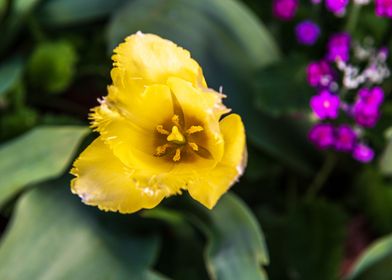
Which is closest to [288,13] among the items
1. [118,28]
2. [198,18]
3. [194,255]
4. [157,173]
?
[198,18]

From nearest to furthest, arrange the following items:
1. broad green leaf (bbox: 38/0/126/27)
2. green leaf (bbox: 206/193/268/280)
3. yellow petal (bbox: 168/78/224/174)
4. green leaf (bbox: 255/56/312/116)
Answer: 1. yellow petal (bbox: 168/78/224/174)
2. green leaf (bbox: 206/193/268/280)
3. green leaf (bbox: 255/56/312/116)
4. broad green leaf (bbox: 38/0/126/27)

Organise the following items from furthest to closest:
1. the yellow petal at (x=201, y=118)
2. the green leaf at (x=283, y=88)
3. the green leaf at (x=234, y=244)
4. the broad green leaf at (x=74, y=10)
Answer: the broad green leaf at (x=74, y=10), the green leaf at (x=283, y=88), the green leaf at (x=234, y=244), the yellow petal at (x=201, y=118)

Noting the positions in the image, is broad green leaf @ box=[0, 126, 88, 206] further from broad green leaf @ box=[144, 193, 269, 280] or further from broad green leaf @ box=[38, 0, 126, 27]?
broad green leaf @ box=[38, 0, 126, 27]

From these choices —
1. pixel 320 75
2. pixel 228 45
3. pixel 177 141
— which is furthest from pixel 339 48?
pixel 177 141

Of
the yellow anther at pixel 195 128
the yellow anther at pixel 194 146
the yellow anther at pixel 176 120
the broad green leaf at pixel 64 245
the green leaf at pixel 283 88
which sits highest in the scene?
the yellow anther at pixel 195 128

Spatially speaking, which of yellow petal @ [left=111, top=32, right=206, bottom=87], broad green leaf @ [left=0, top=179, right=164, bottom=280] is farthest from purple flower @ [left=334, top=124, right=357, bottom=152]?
yellow petal @ [left=111, top=32, right=206, bottom=87]

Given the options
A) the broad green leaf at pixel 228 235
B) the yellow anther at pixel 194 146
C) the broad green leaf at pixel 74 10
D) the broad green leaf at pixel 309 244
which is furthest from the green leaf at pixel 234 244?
the broad green leaf at pixel 74 10

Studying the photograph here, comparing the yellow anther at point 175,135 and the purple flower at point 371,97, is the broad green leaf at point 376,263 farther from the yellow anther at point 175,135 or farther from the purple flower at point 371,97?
the yellow anther at point 175,135
